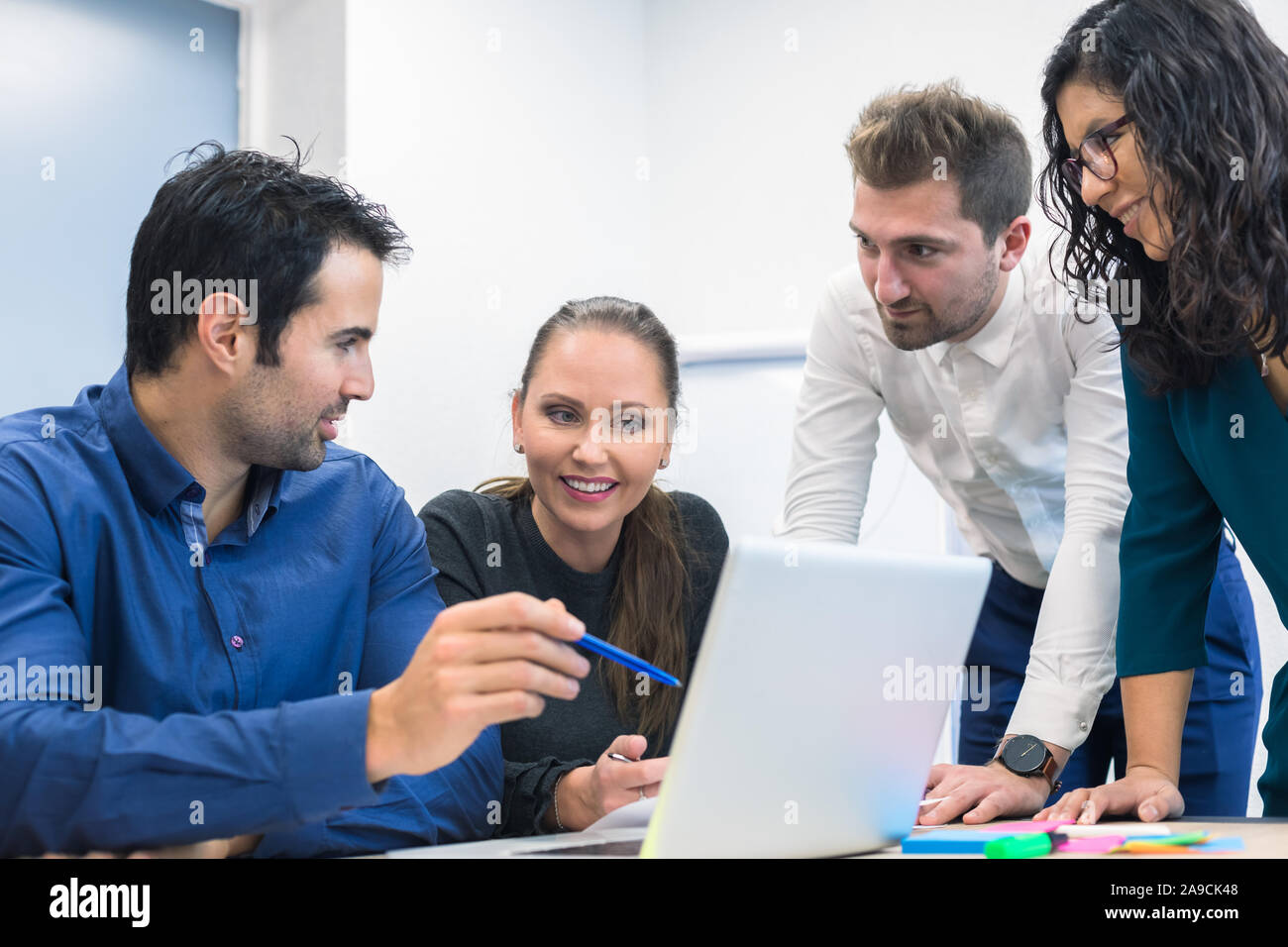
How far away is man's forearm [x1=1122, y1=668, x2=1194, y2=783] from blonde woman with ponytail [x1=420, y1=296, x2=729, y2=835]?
58 centimetres

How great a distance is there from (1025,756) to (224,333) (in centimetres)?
98

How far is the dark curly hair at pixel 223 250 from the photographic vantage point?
1.26 m

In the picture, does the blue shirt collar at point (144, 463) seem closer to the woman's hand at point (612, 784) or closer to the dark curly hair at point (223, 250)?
the dark curly hair at point (223, 250)

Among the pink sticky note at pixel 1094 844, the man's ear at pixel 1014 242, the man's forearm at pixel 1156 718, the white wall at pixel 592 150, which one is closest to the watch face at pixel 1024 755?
the man's forearm at pixel 1156 718

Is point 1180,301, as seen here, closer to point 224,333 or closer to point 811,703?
point 811,703

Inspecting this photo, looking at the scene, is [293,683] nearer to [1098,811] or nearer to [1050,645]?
[1098,811]

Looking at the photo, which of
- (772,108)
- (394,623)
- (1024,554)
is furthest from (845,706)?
(772,108)

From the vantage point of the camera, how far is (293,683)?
1.26 meters

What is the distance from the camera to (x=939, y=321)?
1.72m

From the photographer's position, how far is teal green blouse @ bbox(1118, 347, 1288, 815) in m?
1.27

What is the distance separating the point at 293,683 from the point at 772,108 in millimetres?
2256

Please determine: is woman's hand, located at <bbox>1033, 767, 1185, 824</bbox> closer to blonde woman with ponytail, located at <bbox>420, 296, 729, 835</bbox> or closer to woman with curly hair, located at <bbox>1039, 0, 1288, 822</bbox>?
woman with curly hair, located at <bbox>1039, 0, 1288, 822</bbox>

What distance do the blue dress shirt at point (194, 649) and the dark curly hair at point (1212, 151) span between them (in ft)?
2.89

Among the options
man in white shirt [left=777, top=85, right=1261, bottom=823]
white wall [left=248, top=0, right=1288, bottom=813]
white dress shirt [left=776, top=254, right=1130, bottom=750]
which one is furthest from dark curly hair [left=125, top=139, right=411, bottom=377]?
white wall [left=248, top=0, right=1288, bottom=813]
